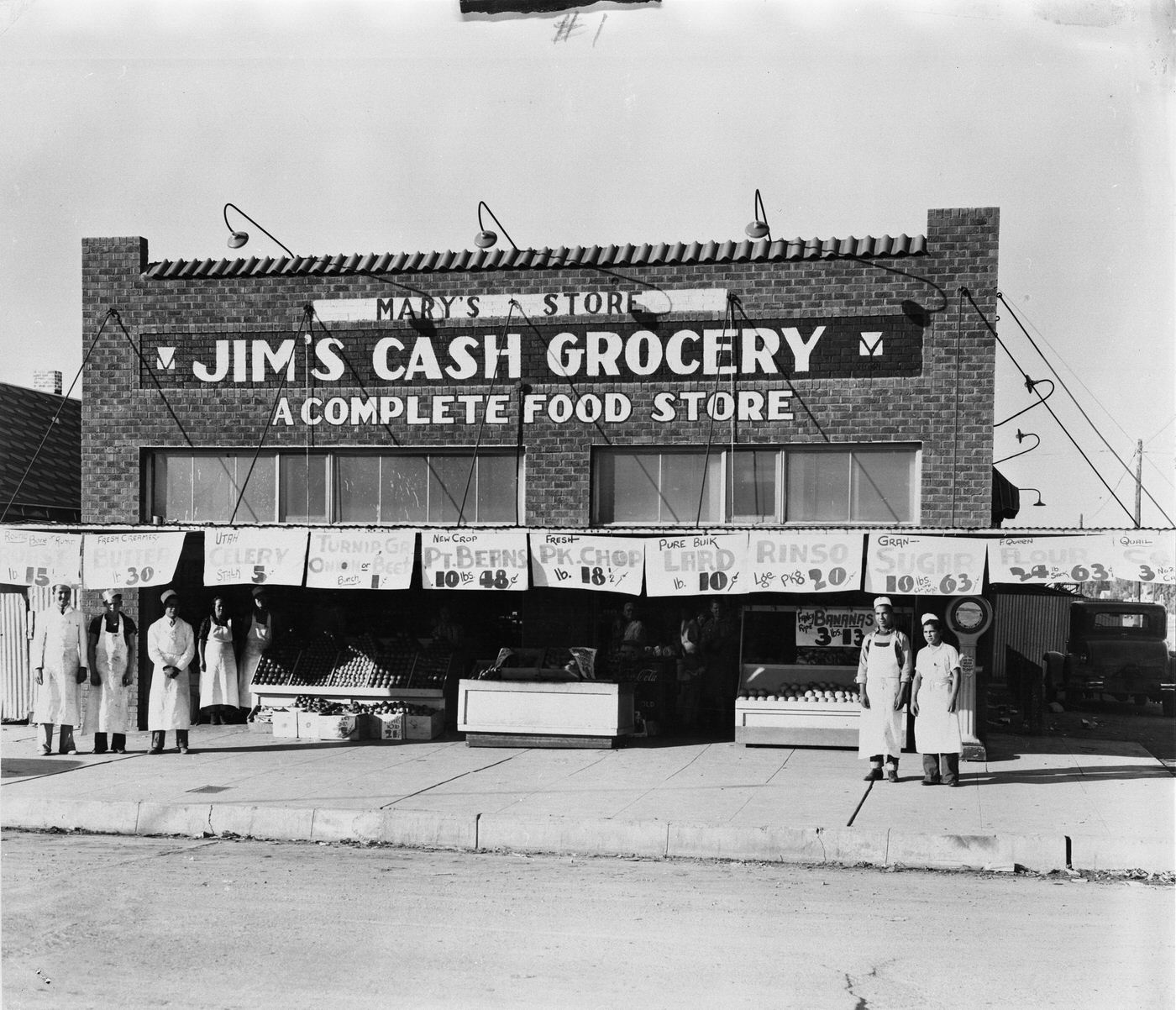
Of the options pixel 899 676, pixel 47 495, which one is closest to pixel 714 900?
pixel 899 676

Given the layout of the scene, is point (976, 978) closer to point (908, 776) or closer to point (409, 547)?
point (908, 776)

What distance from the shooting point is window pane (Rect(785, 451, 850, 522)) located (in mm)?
15227

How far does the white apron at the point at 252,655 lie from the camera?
16.5m

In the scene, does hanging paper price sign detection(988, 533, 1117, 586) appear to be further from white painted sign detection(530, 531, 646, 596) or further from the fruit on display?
white painted sign detection(530, 531, 646, 596)

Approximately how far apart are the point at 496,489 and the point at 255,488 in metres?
3.31

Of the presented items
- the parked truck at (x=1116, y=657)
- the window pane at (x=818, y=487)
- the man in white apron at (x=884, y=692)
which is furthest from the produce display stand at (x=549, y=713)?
the parked truck at (x=1116, y=657)

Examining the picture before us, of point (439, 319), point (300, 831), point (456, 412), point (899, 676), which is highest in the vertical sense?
point (439, 319)

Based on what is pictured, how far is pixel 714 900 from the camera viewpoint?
27.5 feet

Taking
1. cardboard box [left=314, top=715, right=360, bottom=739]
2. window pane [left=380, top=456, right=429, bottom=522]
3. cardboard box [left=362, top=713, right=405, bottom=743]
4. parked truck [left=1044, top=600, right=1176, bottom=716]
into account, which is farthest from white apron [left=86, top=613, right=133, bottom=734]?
parked truck [left=1044, top=600, right=1176, bottom=716]

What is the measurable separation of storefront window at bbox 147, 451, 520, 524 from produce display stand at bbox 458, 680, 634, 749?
2308 mm

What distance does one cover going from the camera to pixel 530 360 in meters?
15.8

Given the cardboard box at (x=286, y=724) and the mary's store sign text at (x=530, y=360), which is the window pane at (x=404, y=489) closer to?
the mary's store sign text at (x=530, y=360)

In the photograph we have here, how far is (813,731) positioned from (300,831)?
6595 millimetres

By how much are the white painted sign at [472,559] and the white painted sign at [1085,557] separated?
5.31 metres
